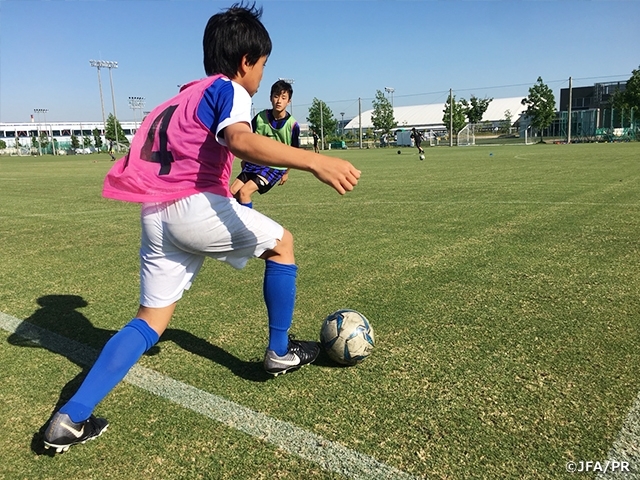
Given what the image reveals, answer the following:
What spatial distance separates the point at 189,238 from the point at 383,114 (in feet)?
257

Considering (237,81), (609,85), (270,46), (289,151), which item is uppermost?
(609,85)

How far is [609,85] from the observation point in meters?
75.1

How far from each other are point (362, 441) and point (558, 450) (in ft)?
2.89

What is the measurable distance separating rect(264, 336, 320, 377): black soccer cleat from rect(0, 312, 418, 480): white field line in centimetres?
33

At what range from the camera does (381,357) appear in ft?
10.6

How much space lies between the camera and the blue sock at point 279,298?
9.64 feet

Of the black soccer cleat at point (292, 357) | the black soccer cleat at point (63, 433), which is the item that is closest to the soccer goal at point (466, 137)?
the black soccer cleat at point (292, 357)

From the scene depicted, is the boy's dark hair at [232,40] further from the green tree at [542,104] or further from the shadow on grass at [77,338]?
the green tree at [542,104]

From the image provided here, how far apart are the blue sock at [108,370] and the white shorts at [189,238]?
196 millimetres

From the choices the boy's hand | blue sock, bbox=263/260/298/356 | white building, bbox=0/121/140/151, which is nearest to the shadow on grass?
blue sock, bbox=263/260/298/356

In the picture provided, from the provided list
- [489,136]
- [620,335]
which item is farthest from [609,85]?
[620,335]

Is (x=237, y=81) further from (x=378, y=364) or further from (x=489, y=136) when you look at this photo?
(x=489, y=136)

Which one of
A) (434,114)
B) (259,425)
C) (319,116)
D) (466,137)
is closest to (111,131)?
(319,116)

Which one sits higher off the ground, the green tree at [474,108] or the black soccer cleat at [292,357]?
the green tree at [474,108]
